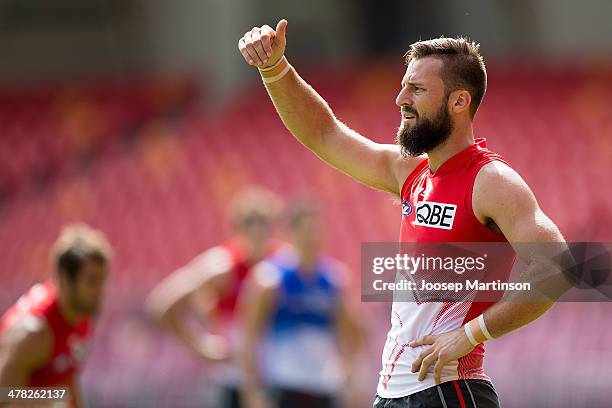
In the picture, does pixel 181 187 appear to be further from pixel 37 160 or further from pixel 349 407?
pixel 349 407

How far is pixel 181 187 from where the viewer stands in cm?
1522

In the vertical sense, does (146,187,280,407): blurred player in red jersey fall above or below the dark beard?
above

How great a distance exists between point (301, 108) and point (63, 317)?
1809 mm

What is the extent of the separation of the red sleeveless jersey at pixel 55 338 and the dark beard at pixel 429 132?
235 cm

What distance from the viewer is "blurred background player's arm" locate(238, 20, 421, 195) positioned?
481cm

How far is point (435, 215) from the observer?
429cm

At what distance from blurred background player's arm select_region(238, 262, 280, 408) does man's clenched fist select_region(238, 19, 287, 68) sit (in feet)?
10.9

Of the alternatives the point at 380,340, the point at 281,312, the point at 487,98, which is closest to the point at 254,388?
the point at 281,312

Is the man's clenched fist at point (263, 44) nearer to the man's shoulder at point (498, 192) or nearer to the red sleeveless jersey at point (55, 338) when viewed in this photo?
the man's shoulder at point (498, 192)

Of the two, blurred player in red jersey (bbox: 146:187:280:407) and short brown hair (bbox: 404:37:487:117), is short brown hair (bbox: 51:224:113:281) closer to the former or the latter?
short brown hair (bbox: 404:37:487:117)

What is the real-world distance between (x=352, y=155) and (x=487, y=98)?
10.9 m

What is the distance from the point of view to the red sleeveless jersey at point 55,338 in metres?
5.82

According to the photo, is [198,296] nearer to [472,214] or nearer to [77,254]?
[77,254]

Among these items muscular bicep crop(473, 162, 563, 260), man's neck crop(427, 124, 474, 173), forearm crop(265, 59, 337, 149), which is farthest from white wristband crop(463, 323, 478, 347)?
forearm crop(265, 59, 337, 149)
